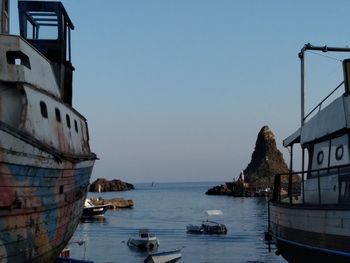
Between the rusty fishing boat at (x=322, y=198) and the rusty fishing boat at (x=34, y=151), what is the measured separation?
612 cm

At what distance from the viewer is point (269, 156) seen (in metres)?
200

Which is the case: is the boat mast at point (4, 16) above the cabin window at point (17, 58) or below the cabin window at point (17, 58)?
above

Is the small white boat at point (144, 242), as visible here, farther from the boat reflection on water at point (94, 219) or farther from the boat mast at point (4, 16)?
the boat mast at point (4, 16)

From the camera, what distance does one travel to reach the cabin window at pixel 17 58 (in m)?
13.9

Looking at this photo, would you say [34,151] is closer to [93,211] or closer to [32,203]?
[32,203]

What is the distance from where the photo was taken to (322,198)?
16312mm

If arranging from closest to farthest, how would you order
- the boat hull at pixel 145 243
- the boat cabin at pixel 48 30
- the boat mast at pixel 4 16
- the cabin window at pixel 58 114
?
1. the boat mast at pixel 4 16
2. the cabin window at pixel 58 114
3. the boat cabin at pixel 48 30
4. the boat hull at pixel 145 243

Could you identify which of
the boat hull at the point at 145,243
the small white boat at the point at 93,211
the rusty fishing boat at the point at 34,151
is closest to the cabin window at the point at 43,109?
the rusty fishing boat at the point at 34,151

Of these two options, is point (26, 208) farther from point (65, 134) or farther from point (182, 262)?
point (182, 262)

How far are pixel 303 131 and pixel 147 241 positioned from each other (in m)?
29.5

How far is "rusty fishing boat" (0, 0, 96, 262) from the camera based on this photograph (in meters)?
11.6

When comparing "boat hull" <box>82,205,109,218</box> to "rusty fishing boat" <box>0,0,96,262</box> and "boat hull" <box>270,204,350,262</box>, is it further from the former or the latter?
"boat hull" <box>270,204,350,262</box>

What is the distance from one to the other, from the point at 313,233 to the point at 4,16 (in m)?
9.39

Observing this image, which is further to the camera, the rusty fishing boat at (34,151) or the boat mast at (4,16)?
the boat mast at (4,16)
